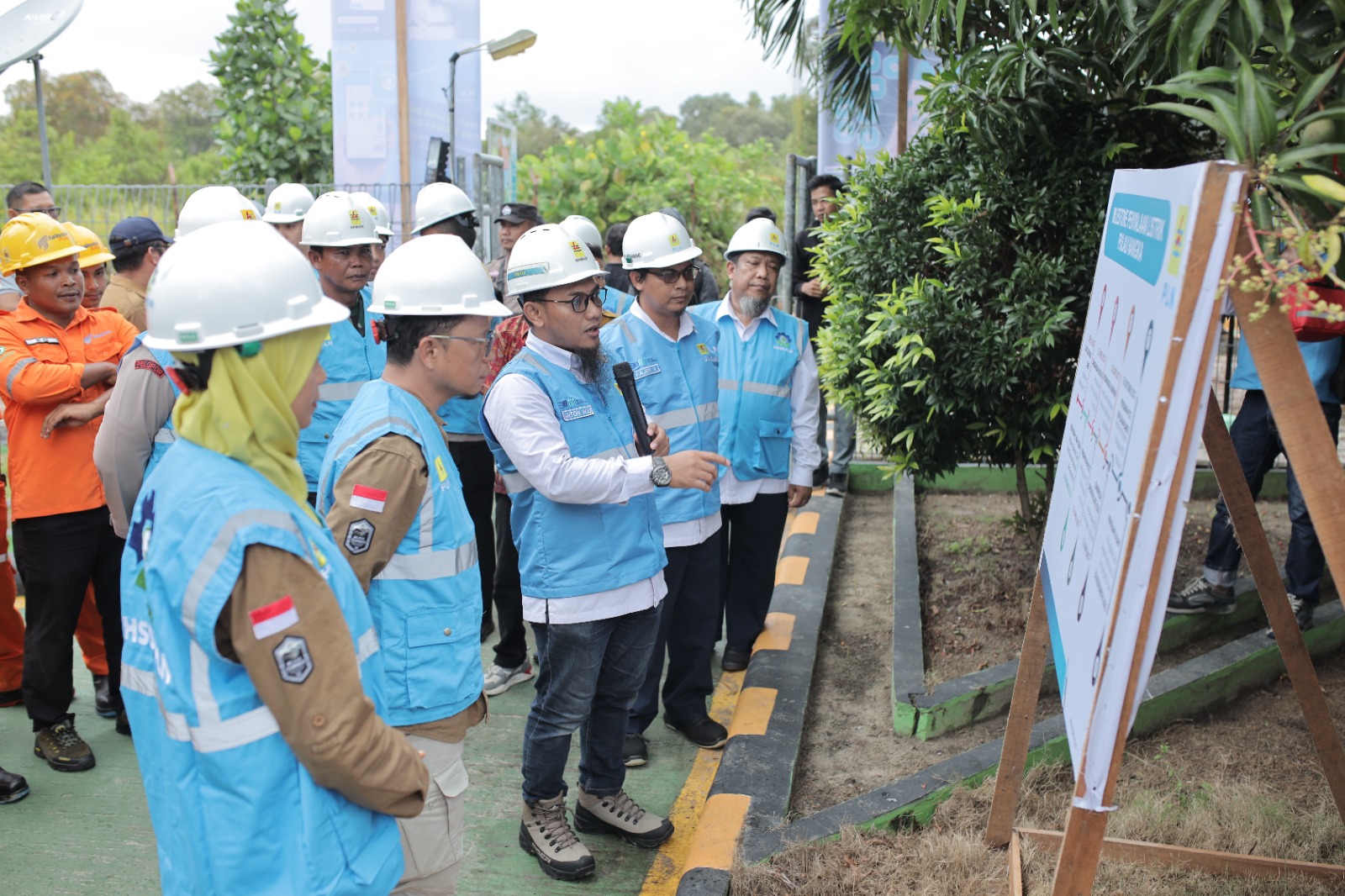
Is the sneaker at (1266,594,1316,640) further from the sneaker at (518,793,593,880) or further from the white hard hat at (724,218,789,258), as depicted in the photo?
the sneaker at (518,793,593,880)

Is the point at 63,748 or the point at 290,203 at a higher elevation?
the point at 290,203

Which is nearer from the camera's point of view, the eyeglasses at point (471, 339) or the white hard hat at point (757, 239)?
the eyeglasses at point (471, 339)

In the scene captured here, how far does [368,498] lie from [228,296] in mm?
798

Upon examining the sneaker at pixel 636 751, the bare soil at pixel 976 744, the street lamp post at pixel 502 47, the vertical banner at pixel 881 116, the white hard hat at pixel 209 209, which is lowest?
the sneaker at pixel 636 751

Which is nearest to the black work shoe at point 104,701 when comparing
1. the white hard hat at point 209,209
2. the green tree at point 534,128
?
the white hard hat at point 209,209

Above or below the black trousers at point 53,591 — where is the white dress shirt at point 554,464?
above

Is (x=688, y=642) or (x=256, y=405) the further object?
(x=688, y=642)

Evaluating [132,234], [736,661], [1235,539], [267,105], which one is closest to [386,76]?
[267,105]

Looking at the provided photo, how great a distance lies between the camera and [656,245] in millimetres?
4469

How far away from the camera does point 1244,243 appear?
80.3 inches

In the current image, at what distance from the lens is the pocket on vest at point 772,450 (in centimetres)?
518

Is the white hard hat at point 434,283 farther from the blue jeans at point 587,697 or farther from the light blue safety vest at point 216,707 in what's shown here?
the blue jeans at point 587,697

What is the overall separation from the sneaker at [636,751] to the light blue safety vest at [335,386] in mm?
1730

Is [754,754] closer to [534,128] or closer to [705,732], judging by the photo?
[705,732]
